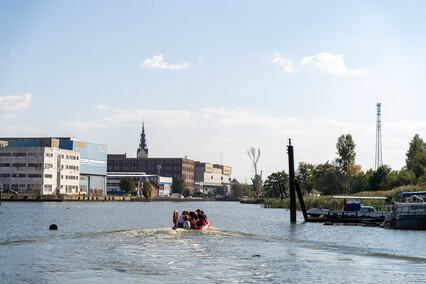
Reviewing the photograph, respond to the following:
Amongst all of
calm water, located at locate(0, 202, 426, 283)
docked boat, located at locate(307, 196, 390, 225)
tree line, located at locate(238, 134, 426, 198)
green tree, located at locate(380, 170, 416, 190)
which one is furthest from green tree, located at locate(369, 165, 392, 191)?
calm water, located at locate(0, 202, 426, 283)

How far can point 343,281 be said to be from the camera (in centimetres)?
3086

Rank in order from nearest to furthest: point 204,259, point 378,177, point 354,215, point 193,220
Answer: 1. point 204,259
2. point 193,220
3. point 354,215
4. point 378,177

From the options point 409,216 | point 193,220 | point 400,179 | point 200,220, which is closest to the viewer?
point 193,220

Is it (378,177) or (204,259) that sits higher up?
(378,177)

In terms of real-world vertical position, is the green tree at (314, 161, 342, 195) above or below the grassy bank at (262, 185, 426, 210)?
above

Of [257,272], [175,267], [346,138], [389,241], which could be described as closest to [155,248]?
[175,267]

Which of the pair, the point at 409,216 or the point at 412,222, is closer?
the point at 412,222

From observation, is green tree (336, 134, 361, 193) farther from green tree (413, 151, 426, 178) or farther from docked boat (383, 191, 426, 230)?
docked boat (383, 191, 426, 230)

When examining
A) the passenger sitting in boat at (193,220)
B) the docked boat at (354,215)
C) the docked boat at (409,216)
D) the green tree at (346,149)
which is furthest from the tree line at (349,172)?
the passenger sitting in boat at (193,220)

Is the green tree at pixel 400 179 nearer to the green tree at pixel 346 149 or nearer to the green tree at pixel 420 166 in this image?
the green tree at pixel 420 166

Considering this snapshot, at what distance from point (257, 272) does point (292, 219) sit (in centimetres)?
5009

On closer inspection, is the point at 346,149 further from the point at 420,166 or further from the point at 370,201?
the point at 370,201

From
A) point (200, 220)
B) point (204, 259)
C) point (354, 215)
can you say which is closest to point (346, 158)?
point (354, 215)

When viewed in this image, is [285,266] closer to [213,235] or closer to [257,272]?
[257,272]
